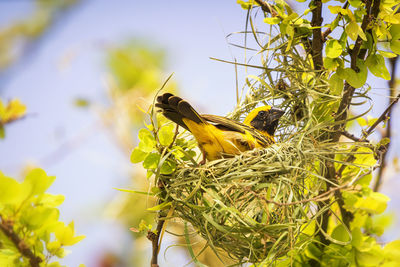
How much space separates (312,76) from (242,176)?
760 millimetres

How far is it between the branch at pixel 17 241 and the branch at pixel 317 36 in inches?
56.6

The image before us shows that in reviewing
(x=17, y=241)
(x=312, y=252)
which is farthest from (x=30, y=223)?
(x=312, y=252)

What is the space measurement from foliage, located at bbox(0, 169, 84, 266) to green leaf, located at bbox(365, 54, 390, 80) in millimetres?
1385

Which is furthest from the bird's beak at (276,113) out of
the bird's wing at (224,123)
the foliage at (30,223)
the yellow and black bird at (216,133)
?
the foliage at (30,223)

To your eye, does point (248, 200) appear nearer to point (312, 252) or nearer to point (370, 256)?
point (312, 252)

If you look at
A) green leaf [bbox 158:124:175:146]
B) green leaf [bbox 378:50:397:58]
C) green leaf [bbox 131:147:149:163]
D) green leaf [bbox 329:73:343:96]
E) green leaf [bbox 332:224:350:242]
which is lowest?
green leaf [bbox 332:224:350:242]

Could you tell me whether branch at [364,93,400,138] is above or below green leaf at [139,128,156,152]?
below

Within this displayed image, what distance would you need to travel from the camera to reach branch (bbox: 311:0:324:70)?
1.84 metres

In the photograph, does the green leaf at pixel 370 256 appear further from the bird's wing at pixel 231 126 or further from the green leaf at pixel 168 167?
the green leaf at pixel 168 167

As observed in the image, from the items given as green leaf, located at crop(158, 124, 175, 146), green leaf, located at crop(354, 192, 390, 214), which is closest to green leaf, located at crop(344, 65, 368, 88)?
green leaf, located at crop(354, 192, 390, 214)

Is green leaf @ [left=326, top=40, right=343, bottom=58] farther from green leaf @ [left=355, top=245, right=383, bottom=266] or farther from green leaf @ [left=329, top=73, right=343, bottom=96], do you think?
green leaf @ [left=355, top=245, right=383, bottom=266]

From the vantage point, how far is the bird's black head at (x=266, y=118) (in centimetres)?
232

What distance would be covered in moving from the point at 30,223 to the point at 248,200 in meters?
0.96

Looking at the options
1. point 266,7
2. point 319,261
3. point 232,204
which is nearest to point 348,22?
point 266,7
